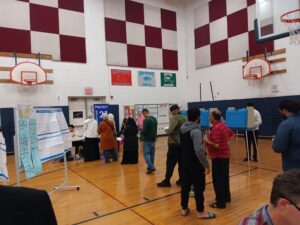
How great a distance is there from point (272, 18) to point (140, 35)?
6.03 meters

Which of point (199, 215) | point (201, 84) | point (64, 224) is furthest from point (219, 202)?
point (201, 84)

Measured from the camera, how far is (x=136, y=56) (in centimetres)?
1159

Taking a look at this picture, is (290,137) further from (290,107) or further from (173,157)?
(173,157)

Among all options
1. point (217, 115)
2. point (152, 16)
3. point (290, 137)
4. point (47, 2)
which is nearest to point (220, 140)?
point (217, 115)

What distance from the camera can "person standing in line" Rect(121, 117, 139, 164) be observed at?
6406 millimetres

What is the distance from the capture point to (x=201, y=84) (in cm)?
1249

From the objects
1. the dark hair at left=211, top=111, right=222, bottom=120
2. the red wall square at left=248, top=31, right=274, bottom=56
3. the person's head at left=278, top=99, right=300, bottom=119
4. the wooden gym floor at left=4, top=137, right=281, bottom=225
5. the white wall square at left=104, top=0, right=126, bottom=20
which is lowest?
the wooden gym floor at left=4, top=137, right=281, bottom=225

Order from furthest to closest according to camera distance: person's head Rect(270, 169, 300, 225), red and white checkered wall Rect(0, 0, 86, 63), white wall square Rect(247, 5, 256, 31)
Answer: white wall square Rect(247, 5, 256, 31), red and white checkered wall Rect(0, 0, 86, 63), person's head Rect(270, 169, 300, 225)

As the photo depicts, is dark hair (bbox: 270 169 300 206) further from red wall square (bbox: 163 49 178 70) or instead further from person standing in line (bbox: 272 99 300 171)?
red wall square (bbox: 163 49 178 70)

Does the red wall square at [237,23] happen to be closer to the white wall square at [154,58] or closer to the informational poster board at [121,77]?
the white wall square at [154,58]

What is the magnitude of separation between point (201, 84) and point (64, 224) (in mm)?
10469

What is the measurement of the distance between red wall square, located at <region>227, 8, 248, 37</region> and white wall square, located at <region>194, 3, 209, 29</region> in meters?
1.40

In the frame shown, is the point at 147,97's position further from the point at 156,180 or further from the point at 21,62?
the point at 156,180

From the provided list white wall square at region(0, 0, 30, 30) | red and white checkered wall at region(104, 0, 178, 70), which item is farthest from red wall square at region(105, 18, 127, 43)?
white wall square at region(0, 0, 30, 30)
